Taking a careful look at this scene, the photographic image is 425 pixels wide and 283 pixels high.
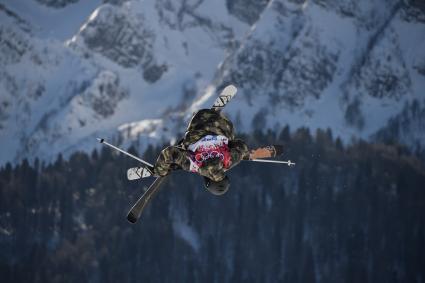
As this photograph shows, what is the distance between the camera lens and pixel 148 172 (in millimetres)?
40312

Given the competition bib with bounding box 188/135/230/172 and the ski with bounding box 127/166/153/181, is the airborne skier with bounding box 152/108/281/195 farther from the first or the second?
the ski with bounding box 127/166/153/181

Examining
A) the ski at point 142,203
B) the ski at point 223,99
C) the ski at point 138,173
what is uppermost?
the ski at point 223,99

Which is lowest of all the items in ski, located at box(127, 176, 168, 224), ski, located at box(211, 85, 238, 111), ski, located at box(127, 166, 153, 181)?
ski, located at box(127, 176, 168, 224)

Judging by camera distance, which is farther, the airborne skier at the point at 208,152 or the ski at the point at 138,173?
the ski at the point at 138,173

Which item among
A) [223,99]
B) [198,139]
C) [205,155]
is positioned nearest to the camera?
[205,155]

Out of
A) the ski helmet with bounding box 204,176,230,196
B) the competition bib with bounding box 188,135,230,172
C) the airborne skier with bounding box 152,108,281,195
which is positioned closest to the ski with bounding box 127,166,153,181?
the airborne skier with bounding box 152,108,281,195

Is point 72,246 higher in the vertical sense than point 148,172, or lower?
higher

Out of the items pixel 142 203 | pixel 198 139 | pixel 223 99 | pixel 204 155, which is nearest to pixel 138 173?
pixel 142 203

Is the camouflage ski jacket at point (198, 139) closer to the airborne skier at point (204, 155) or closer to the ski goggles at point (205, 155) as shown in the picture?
the airborne skier at point (204, 155)

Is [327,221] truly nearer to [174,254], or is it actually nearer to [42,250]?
[174,254]

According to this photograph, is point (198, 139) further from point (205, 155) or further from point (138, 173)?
point (138, 173)

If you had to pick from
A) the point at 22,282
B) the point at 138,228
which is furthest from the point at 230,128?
the point at 138,228

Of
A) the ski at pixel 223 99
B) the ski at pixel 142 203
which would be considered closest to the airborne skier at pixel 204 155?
the ski at pixel 142 203

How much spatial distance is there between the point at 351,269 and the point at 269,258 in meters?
11.5
